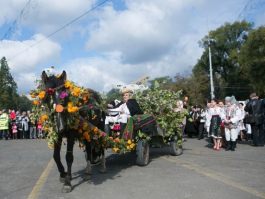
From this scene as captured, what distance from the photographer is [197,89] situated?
6988cm

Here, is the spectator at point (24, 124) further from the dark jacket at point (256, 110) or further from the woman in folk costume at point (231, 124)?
the woman in folk costume at point (231, 124)

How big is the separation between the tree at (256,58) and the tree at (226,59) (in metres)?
19.4

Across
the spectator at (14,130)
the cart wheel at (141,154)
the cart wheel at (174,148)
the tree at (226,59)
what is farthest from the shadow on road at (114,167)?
the tree at (226,59)

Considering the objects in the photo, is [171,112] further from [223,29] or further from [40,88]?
[223,29]

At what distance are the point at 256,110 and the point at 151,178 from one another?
8.48 meters

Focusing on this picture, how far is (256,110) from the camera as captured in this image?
54.3 feet

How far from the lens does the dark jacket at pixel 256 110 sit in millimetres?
16406

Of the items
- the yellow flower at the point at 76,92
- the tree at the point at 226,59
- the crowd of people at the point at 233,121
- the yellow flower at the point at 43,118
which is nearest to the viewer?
the yellow flower at the point at 43,118

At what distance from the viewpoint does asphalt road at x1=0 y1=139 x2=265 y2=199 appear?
7.78 metres

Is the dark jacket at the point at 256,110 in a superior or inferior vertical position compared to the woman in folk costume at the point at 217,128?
superior

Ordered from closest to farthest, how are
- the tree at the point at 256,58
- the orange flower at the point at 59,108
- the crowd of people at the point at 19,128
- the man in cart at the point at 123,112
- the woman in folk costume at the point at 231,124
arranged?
the orange flower at the point at 59,108 → the man in cart at the point at 123,112 → the woman in folk costume at the point at 231,124 → the crowd of people at the point at 19,128 → the tree at the point at 256,58

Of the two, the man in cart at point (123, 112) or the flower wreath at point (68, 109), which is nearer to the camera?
the flower wreath at point (68, 109)

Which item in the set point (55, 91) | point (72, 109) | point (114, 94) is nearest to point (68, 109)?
point (72, 109)

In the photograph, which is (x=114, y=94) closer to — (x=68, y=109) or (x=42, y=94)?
(x=68, y=109)
